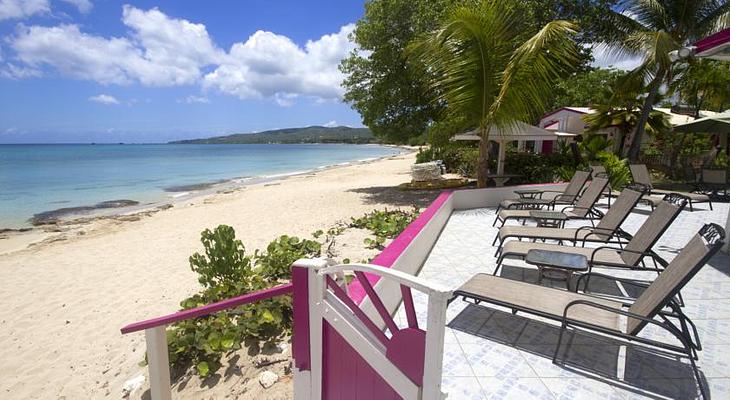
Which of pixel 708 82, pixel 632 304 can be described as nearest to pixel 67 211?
pixel 632 304

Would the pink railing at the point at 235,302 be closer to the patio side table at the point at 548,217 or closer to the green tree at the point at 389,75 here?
the patio side table at the point at 548,217

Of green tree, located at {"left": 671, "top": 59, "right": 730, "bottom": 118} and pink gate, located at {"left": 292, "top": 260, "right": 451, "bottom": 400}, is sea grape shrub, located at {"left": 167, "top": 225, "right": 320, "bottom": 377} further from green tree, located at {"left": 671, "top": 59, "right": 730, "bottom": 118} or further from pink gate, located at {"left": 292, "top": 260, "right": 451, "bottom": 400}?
green tree, located at {"left": 671, "top": 59, "right": 730, "bottom": 118}

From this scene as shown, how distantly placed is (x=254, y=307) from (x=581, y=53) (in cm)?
1912

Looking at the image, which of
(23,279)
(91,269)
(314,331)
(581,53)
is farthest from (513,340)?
(581,53)

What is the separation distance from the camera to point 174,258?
25.0 ft

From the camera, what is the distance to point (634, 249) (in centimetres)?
386

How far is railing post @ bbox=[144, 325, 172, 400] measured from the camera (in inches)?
99.7

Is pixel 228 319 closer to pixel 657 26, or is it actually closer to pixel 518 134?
pixel 518 134

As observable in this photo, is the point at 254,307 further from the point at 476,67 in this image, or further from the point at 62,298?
the point at 476,67

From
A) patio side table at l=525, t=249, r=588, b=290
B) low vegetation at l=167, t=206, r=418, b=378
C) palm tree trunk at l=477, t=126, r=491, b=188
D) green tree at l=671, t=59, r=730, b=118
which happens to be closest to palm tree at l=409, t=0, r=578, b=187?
palm tree trunk at l=477, t=126, r=491, b=188

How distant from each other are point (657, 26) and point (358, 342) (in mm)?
17927

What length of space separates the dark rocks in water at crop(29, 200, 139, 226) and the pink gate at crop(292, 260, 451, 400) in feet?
54.5

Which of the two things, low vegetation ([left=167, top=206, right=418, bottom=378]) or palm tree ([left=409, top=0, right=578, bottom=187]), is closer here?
low vegetation ([left=167, top=206, right=418, bottom=378])

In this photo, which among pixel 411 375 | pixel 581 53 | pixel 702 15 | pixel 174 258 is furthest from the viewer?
pixel 581 53
